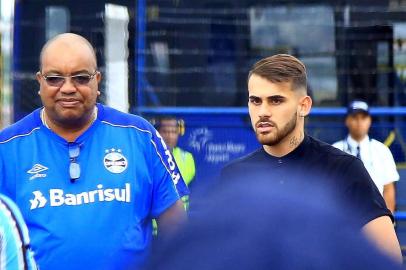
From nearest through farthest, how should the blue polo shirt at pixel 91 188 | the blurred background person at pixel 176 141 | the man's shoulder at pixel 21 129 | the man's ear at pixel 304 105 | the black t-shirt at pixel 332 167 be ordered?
the black t-shirt at pixel 332 167, the blue polo shirt at pixel 91 188, the man's shoulder at pixel 21 129, the man's ear at pixel 304 105, the blurred background person at pixel 176 141

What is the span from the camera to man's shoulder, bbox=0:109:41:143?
3.14 m

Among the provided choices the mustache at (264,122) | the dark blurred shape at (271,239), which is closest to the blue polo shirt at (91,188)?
the mustache at (264,122)

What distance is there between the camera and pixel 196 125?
7.49 meters

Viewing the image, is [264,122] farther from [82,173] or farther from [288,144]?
[82,173]

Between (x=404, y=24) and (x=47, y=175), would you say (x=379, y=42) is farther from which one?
(x=47, y=175)

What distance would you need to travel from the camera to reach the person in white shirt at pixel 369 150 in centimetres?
713

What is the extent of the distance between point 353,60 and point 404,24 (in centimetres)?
55

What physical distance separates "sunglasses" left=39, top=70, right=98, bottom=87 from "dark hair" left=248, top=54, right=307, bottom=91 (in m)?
0.64

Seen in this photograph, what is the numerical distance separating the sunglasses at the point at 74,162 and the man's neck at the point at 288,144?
0.72 m

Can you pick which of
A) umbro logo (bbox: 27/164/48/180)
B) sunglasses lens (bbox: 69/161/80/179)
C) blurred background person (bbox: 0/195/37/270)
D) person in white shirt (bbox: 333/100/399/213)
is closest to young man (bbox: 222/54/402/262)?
sunglasses lens (bbox: 69/161/80/179)

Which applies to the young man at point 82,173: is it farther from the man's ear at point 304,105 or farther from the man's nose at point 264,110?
the man's ear at point 304,105

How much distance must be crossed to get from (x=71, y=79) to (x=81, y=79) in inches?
1.5

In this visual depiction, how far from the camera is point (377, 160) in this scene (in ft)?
23.5

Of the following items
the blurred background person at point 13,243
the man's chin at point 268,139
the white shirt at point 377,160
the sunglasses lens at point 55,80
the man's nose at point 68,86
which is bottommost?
the white shirt at point 377,160
